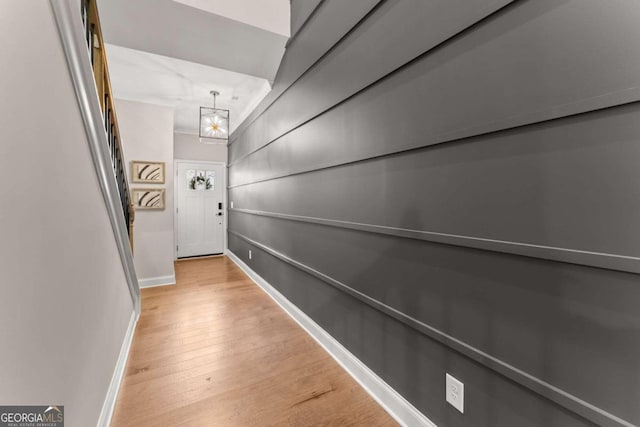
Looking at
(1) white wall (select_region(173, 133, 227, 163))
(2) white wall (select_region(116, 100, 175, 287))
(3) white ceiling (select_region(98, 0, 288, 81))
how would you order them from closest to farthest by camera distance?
1. (3) white ceiling (select_region(98, 0, 288, 81))
2. (2) white wall (select_region(116, 100, 175, 287))
3. (1) white wall (select_region(173, 133, 227, 163))

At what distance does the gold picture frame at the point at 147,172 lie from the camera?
376 centimetres

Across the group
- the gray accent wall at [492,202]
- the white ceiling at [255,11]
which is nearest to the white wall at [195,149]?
the white ceiling at [255,11]

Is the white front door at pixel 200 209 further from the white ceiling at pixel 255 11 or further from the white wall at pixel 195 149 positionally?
the white ceiling at pixel 255 11

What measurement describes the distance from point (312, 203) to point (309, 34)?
1417mm

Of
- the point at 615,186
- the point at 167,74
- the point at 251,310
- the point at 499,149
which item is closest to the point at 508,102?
the point at 499,149

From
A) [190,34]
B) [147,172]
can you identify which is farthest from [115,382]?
[147,172]

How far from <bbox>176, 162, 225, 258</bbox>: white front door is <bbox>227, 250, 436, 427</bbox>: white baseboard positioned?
11.6ft

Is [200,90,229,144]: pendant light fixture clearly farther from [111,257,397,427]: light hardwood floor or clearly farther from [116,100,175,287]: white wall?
[111,257,397,427]: light hardwood floor

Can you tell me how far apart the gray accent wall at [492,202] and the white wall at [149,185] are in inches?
118

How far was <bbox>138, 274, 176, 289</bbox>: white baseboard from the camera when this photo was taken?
3818mm

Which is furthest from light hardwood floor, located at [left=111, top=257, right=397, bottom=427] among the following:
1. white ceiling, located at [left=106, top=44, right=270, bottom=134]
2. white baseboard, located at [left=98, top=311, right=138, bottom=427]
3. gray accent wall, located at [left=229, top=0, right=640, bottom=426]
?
white ceiling, located at [left=106, top=44, right=270, bottom=134]

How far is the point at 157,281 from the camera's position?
12.8 ft

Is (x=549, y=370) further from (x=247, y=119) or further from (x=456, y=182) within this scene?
(x=247, y=119)

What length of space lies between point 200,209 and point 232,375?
4.45 m
